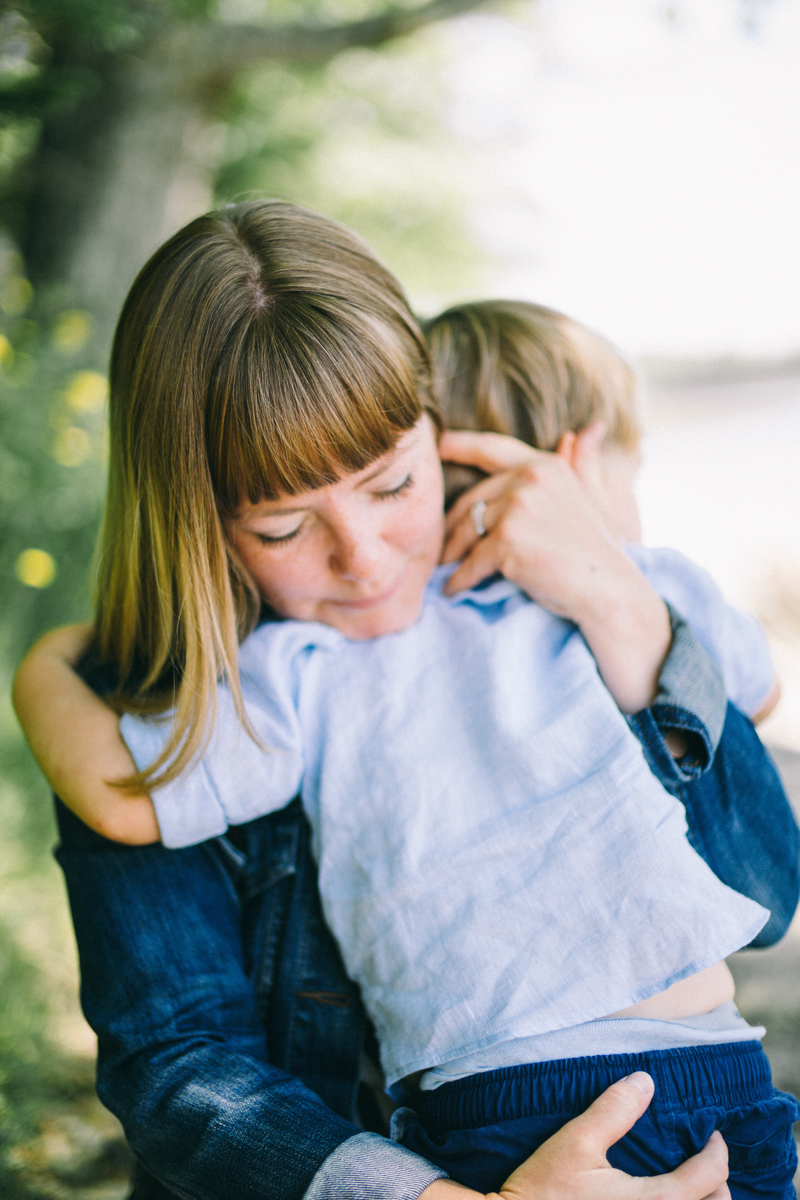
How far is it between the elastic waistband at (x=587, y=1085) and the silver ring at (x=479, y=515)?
2.66 ft

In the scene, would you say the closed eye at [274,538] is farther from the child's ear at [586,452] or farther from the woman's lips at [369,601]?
the child's ear at [586,452]

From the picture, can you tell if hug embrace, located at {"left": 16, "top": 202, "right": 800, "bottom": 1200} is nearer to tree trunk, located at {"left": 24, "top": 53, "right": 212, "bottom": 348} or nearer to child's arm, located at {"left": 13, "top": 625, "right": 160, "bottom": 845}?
child's arm, located at {"left": 13, "top": 625, "right": 160, "bottom": 845}

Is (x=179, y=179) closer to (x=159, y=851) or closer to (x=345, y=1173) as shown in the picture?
(x=159, y=851)

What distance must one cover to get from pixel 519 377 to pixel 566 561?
44cm

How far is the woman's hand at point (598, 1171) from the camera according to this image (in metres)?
0.99

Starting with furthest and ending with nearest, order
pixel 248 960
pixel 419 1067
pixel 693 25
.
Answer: pixel 693 25 < pixel 248 960 < pixel 419 1067

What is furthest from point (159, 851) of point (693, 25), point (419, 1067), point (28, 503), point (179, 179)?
point (179, 179)

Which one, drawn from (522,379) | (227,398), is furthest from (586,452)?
(227,398)

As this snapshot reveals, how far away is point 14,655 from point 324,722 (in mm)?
1863

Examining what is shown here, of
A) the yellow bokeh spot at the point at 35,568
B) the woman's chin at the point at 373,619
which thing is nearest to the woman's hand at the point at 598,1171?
the woman's chin at the point at 373,619

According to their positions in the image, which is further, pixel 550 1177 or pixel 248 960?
pixel 248 960

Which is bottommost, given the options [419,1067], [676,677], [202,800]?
[419,1067]

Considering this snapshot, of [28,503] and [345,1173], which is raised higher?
[28,503]

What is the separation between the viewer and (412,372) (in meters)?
1.29
